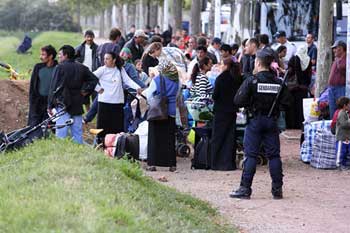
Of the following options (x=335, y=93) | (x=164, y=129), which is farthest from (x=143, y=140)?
(x=335, y=93)

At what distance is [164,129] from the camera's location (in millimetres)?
15352

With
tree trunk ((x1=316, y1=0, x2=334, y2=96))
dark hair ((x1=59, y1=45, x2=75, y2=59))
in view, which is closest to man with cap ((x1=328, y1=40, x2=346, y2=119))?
tree trunk ((x1=316, y1=0, x2=334, y2=96))

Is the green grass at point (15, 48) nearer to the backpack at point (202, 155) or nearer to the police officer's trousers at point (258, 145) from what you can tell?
the backpack at point (202, 155)

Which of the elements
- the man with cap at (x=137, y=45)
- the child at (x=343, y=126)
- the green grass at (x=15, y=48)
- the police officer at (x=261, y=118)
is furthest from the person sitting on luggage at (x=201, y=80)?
the green grass at (x=15, y=48)

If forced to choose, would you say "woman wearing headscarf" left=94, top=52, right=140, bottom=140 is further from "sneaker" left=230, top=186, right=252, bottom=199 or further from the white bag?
"sneaker" left=230, top=186, right=252, bottom=199

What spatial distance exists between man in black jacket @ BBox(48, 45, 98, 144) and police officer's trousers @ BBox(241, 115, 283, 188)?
2.98 meters

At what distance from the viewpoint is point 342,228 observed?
11016mm

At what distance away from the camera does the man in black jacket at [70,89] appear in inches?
574

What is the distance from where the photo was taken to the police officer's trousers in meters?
12.7

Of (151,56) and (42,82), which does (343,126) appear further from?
(42,82)

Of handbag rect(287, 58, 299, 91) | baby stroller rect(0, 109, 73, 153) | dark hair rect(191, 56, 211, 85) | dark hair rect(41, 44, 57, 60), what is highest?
dark hair rect(41, 44, 57, 60)

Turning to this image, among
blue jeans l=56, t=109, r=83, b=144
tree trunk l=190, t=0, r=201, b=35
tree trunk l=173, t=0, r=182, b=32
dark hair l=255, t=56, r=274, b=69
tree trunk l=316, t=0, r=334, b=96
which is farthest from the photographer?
tree trunk l=173, t=0, r=182, b=32

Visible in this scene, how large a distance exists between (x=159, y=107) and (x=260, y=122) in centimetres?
263

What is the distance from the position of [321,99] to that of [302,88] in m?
4.19
